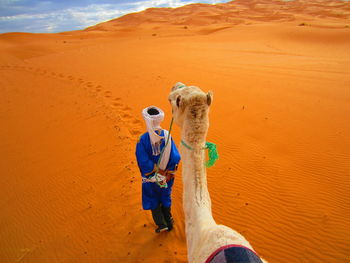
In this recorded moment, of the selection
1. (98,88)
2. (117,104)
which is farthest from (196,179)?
(98,88)

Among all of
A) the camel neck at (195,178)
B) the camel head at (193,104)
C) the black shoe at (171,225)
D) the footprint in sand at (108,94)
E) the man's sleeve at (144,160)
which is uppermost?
the camel head at (193,104)

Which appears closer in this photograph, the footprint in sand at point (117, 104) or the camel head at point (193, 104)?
the camel head at point (193, 104)

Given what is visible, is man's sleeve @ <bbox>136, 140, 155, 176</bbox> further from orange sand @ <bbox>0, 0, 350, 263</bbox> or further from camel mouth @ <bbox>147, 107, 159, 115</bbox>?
orange sand @ <bbox>0, 0, 350, 263</bbox>

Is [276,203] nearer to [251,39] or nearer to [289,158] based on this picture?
[289,158]

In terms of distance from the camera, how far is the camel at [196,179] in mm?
1379

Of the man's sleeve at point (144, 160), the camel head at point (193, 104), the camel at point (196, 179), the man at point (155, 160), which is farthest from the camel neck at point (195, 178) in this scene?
the man's sleeve at point (144, 160)

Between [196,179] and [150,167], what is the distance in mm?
1006

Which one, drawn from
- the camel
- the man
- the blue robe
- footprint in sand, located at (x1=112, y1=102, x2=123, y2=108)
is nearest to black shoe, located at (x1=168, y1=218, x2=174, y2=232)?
the man

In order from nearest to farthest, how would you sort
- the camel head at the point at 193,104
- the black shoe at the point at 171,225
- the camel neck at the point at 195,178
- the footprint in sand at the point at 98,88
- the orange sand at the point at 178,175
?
the camel head at the point at 193,104
the camel neck at the point at 195,178
the orange sand at the point at 178,175
the black shoe at the point at 171,225
the footprint in sand at the point at 98,88

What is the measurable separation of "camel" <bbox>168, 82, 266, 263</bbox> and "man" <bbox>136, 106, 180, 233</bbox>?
0.57 m

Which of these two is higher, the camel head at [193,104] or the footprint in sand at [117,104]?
the camel head at [193,104]

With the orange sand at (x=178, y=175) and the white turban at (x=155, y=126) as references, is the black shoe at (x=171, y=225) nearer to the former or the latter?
the orange sand at (x=178, y=175)

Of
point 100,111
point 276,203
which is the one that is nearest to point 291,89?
point 276,203

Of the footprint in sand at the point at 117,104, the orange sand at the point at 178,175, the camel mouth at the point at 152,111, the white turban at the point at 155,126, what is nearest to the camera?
the white turban at the point at 155,126
